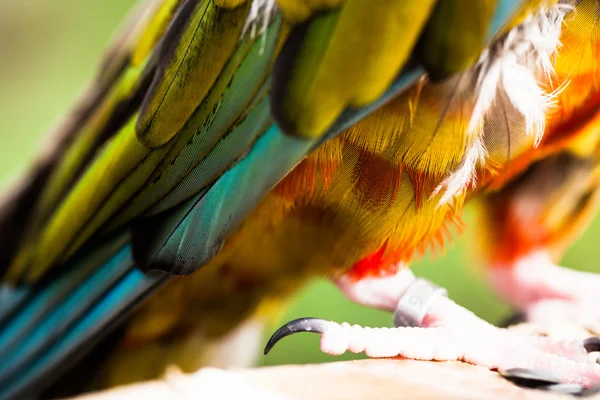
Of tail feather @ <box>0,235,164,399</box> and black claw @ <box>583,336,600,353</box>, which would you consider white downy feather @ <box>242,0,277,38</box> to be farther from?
black claw @ <box>583,336,600,353</box>

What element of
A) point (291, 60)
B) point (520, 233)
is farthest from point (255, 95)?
point (520, 233)

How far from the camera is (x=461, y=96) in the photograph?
419mm

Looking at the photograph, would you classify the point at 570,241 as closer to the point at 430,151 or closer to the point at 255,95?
the point at 430,151

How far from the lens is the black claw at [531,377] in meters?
0.44

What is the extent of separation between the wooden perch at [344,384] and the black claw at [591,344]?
134 mm

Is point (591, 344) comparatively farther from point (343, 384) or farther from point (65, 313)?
point (65, 313)

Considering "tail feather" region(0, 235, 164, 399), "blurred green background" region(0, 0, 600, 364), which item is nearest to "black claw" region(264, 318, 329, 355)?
"tail feather" region(0, 235, 164, 399)

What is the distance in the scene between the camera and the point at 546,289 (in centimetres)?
73

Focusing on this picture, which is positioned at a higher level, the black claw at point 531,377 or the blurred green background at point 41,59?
the blurred green background at point 41,59

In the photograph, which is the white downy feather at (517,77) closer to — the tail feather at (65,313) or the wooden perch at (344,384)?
the wooden perch at (344,384)

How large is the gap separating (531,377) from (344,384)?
0.15 m

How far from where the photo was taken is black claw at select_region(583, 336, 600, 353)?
54 cm

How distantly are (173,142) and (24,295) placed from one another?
0.25 metres

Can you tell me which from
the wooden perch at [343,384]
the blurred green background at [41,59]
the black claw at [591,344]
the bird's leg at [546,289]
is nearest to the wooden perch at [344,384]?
Answer: the wooden perch at [343,384]
